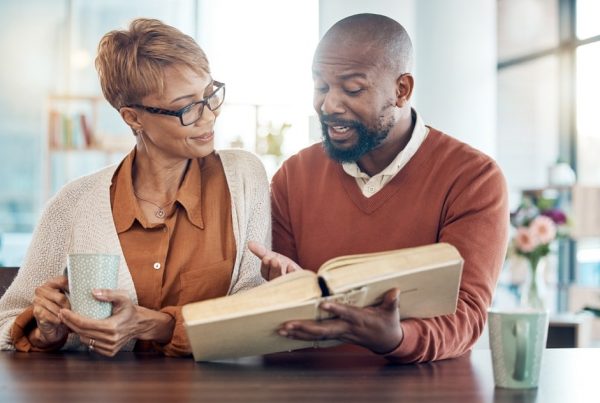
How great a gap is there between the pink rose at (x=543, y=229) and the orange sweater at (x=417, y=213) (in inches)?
126

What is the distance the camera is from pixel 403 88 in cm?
210

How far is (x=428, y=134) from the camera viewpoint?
208 cm

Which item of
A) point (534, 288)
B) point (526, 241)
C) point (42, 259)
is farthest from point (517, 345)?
point (526, 241)

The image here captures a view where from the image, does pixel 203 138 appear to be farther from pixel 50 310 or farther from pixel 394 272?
pixel 394 272

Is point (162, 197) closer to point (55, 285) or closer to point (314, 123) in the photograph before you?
point (55, 285)

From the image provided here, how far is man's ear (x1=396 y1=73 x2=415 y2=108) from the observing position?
209cm

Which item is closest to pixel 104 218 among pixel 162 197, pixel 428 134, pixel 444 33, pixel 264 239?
pixel 162 197

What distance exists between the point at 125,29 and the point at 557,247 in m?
5.76

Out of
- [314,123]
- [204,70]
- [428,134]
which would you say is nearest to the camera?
[204,70]

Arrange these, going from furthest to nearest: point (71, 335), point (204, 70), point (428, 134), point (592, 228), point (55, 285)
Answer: point (592, 228), point (428, 134), point (204, 70), point (71, 335), point (55, 285)

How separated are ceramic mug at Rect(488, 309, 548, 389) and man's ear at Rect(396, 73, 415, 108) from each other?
88 centimetres

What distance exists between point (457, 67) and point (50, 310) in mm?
5781

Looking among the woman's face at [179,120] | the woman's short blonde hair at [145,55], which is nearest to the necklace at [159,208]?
the woman's face at [179,120]

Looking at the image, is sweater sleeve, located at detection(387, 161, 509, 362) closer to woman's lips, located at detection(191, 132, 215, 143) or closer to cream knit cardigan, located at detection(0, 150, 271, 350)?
cream knit cardigan, located at detection(0, 150, 271, 350)
